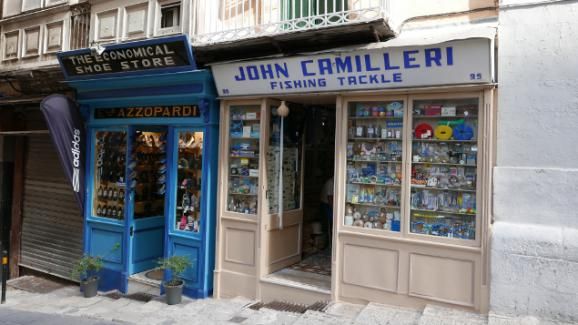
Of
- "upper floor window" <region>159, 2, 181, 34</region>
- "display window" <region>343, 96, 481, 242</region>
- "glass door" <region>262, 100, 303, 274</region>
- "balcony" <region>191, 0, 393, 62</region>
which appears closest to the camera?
"display window" <region>343, 96, 481, 242</region>

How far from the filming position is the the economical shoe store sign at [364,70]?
16.7 feet

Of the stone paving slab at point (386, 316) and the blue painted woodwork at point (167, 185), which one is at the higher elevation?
the blue painted woodwork at point (167, 185)

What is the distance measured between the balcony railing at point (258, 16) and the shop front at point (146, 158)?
2.11 feet

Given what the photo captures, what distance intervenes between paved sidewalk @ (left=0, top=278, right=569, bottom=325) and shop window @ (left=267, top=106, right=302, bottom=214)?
162 centimetres

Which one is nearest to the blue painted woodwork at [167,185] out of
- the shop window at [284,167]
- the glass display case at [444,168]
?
the shop window at [284,167]

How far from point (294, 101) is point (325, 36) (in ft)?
4.41

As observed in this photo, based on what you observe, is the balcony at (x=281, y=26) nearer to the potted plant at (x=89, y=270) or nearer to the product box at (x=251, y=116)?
the product box at (x=251, y=116)

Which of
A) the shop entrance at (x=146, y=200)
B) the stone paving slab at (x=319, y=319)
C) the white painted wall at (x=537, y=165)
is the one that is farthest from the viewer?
the shop entrance at (x=146, y=200)

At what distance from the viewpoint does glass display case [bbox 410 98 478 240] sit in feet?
17.9

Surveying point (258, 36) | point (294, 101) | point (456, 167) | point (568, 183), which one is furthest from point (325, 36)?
point (568, 183)

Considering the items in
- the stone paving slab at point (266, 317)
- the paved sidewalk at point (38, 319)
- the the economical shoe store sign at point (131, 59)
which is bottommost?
the paved sidewalk at point (38, 319)

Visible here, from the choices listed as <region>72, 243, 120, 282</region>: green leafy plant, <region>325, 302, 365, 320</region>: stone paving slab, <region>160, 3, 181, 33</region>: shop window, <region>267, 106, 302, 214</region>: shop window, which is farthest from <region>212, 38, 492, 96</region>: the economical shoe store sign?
<region>72, 243, 120, 282</region>: green leafy plant

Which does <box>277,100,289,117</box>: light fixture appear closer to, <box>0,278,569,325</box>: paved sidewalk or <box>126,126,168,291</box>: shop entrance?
<box>126,126,168,291</box>: shop entrance

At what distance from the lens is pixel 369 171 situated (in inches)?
242
